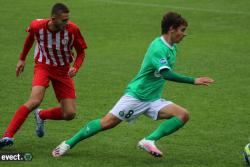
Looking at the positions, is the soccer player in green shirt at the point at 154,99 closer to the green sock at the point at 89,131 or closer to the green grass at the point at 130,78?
the green sock at the point at 89,131

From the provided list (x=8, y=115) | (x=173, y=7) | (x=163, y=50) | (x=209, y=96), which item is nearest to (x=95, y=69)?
(x=209, y=96)

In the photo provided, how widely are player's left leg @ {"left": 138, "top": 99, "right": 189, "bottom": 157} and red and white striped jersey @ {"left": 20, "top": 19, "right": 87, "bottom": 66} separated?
1472 millimetres

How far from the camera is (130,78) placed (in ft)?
47.4

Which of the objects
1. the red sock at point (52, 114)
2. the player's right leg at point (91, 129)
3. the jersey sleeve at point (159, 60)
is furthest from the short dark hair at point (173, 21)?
the red sock at point (52, 114)

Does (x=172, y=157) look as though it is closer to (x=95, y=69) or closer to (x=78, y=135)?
(x=78, y=135)

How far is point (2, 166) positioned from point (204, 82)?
253cm

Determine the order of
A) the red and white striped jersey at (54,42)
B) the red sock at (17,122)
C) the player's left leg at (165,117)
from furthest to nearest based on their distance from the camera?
the red and white striped jersey at (54,42)
the red sock at (17,122)
the player's left leg at (165,117)

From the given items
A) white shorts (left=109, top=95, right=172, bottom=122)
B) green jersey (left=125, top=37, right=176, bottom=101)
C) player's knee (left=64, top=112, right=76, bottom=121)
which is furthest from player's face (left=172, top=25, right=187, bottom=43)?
player's knee (left=64, top=112, right=76, bottom=121)

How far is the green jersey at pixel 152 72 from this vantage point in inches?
335

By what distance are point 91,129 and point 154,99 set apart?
0.85 metres

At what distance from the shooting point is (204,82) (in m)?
8.25

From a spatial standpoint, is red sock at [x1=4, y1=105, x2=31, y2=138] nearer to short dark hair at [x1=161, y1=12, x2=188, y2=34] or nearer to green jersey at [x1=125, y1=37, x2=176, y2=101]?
green jersey at [x1=125, y1=37, x2=176, y2=101]

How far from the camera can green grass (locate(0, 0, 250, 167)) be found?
9.13 metres

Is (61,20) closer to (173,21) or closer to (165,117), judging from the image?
(173,21)
